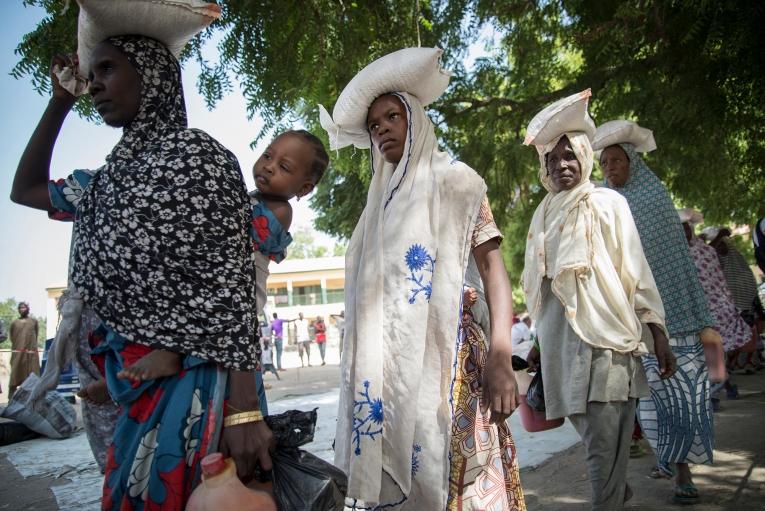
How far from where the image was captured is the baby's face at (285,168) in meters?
2.71

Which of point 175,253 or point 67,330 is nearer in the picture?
point 175,253

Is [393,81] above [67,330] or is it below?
above

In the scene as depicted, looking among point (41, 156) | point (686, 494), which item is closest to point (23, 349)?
point (41, 156)

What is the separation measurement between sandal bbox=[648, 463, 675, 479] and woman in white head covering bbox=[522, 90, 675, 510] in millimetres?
680

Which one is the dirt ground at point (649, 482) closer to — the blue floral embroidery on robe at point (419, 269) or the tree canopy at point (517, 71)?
the blue floral embroidery on robe at point (419, 269)

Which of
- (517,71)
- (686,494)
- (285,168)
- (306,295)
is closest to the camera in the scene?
(285,168)

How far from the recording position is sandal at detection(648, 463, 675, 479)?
4.19 m

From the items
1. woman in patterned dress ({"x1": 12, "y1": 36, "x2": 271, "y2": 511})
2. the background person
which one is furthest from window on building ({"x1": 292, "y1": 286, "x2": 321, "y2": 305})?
woman in patterned dress ({"x1": 12, "y1": 36, "x2": 271, "y2": 511})

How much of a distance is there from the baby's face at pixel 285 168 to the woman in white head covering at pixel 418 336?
379mm

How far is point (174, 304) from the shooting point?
1.80m

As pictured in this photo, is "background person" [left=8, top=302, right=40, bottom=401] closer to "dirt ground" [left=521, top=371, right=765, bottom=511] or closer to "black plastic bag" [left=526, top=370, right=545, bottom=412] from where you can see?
"dirt ground" [left=521, top=371, right=765, bottom=511]

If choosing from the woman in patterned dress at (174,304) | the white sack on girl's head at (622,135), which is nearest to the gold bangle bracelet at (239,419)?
the woman in patterned dress at (174,304)

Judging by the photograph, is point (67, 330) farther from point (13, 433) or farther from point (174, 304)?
point (13, 433)

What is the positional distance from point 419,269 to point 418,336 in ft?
0.82
